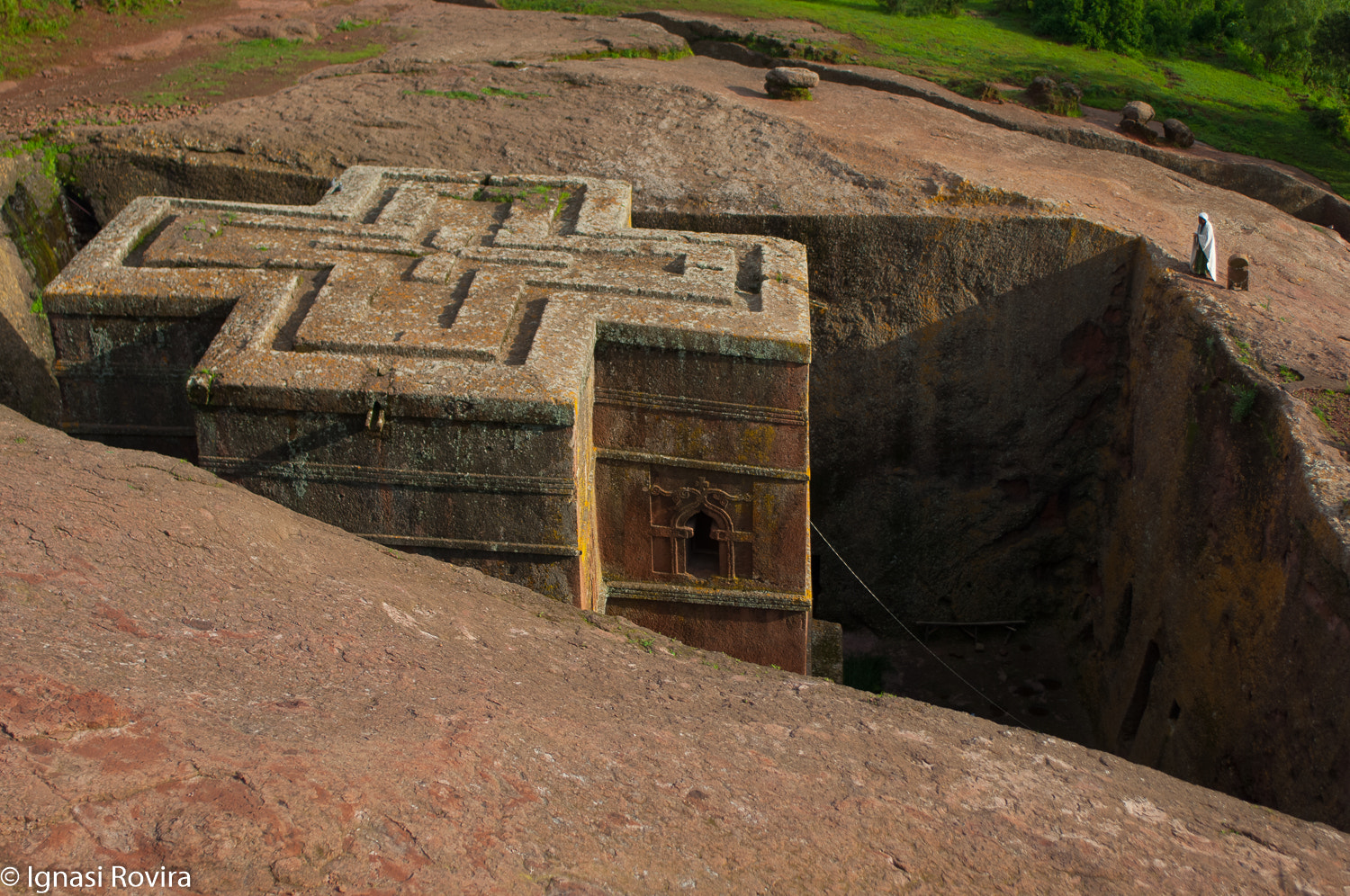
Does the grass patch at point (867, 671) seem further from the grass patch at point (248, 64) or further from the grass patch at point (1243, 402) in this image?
the grass patch at point (248, 64)

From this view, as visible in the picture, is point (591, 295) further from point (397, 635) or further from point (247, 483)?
point (397, 635)

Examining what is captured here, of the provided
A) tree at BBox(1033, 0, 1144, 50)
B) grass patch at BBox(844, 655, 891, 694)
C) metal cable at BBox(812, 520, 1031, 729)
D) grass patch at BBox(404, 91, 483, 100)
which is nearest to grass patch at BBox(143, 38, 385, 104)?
grass patch at BBox(404, 91, 483, 100)

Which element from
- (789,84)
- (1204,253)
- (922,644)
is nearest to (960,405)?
(1204,253)

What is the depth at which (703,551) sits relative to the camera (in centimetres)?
668

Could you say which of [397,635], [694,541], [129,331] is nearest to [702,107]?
[694,541]

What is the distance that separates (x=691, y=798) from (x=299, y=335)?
3.50 metres

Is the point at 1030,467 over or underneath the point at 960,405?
underneath

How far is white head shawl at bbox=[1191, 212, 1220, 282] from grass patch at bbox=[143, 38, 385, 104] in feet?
31.5

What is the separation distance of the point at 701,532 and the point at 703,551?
6.7 inches

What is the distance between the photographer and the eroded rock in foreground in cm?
259

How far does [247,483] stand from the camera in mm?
5312

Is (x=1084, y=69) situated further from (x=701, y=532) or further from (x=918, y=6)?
(x=701, y=532)

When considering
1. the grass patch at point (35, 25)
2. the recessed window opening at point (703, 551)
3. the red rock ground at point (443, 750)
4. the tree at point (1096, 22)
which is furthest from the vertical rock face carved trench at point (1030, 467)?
the tree at point (1096, 22)

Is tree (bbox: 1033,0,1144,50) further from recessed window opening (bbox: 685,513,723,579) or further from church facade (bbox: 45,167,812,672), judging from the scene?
recessed window opening (bbox: 685,513,723,579)
